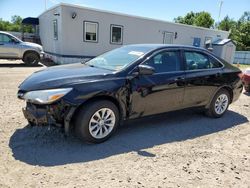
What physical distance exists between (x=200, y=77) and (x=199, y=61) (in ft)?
1.28

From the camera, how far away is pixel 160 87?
4.47m

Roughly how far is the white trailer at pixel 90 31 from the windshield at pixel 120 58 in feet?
30.6

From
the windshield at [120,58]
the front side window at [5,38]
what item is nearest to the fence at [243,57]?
the front side window at [5,38]

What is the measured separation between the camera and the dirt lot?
3.08 metres

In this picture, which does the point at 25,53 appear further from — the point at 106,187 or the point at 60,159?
the point at 106,187

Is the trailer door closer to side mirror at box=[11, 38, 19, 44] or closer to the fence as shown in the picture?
side mirror at box=[11, 38, 19, 44]

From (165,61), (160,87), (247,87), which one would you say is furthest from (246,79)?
(160,87)

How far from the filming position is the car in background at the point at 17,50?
12.7 metres

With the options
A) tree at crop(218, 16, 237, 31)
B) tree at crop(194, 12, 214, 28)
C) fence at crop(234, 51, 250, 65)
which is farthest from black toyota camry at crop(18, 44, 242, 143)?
tree at crop(218, 16, 237, 31)

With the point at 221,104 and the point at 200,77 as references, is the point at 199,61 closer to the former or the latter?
the point at 200,77

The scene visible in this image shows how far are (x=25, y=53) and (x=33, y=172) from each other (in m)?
11.3

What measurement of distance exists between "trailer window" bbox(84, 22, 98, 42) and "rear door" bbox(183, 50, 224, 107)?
1010 cm

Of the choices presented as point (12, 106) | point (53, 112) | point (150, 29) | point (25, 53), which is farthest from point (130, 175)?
point (150, 29)

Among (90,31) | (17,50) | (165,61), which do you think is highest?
(90,31)
